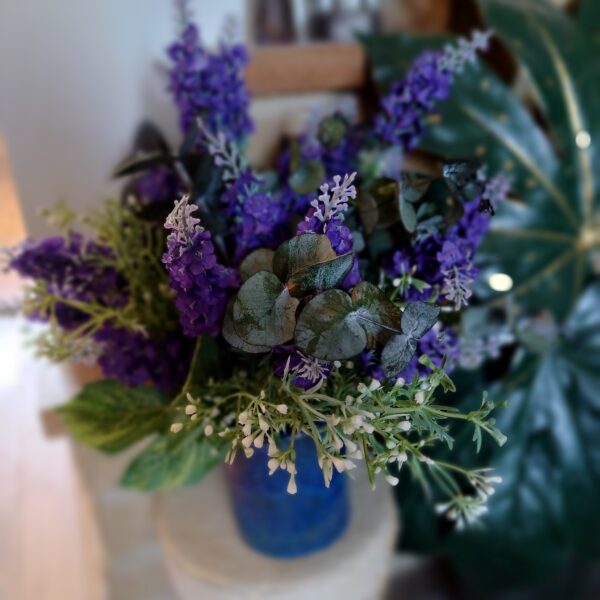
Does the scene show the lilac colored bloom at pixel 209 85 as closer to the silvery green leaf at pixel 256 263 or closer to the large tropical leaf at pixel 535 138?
the silvery green leaf at pixel 256 263

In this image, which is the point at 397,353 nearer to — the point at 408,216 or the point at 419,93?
the point at 408,216

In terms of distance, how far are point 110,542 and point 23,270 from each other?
571mm

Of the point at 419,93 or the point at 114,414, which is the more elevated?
the point at 419,93

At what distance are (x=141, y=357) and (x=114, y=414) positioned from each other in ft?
0.24

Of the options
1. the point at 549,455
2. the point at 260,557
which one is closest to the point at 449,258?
the point at 260,557

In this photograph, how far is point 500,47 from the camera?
87 centimetres

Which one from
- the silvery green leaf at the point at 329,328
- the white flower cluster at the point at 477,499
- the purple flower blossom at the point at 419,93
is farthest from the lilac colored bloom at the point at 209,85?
the white flower cluster at the point at 477,499

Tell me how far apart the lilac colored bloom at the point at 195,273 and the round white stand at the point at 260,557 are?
0.37 metres

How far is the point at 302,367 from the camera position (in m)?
0.37

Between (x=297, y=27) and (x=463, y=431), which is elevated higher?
(x=297, y=27)

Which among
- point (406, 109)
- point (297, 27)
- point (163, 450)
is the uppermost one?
point (297, 27)

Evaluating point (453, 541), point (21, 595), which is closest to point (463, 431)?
point (453, 541)

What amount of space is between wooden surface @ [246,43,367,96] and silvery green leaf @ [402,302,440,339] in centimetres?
52

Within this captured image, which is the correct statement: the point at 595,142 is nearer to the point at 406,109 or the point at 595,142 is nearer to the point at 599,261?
the point at 599,261
